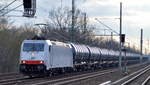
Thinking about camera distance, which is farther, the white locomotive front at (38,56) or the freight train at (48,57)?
the freight train at (48,57)

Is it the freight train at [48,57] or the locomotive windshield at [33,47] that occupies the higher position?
the locomotive windshield at [33,47]

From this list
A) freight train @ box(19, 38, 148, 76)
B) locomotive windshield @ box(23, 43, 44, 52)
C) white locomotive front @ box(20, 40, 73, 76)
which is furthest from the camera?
locomotive windshield @ box(23, 43, 44, 52)

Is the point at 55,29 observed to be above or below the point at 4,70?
above

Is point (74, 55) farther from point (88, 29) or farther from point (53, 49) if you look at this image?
point (88, 29)

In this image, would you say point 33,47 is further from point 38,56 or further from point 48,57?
point 48,57

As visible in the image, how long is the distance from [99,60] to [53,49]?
31.5 meters

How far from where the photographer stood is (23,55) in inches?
1517

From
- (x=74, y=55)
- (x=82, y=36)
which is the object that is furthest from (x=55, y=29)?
(x=74, y=55)

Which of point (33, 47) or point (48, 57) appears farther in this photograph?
point (33, 47)

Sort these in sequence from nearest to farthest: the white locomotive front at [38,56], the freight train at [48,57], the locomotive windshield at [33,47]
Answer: the white locomotive front at [38,56] → the freight train at [48,57] → the locomotive windshield at [33,47]

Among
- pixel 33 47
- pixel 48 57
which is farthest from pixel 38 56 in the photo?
pixel 33 47

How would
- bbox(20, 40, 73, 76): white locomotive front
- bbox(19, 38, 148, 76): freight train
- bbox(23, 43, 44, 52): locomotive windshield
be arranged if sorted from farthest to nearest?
bbox(23, 43, 44, 52): locomotive windshield → bbox(19, 38, 148, 76): freight train → bbox(20, 40, 73, 76): white locomotive front

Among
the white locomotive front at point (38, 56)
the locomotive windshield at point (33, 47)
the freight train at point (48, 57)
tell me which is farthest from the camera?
the locomotive windshield at point (33, 47)

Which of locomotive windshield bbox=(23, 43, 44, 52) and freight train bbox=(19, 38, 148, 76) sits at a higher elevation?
locomotive windshield bbox=(23, 43, 44, 52)
